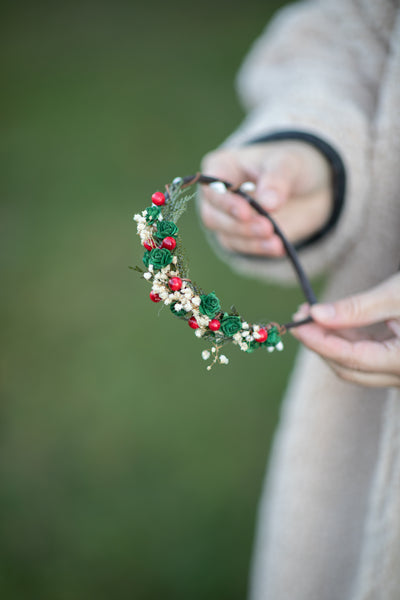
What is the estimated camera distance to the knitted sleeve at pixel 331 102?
1.41m

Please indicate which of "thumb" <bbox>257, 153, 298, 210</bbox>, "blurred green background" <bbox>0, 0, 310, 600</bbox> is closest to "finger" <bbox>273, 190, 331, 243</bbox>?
"thumb" <bbox>257, 153, 298, 210</bbox>

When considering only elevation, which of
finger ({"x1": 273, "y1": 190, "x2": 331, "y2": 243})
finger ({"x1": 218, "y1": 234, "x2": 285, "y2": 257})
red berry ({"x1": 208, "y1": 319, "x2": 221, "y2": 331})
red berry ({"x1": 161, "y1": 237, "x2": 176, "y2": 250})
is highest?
finger ({"x1": 273, "y1": 190, "x2": 331, "y2": 243})

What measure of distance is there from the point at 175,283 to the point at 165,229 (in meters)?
0.12

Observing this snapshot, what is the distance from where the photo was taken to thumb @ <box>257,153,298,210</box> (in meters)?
1.21

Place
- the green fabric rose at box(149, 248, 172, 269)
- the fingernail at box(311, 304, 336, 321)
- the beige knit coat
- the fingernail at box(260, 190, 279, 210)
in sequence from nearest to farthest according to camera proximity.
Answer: the green fabric rose at box(149, 248, 172, 269) < the fingernail at box(311, 304, 336, 321) < the fingernail at box(260, 190, 279, 210) < the beige knit coat

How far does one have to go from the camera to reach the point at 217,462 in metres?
2.81

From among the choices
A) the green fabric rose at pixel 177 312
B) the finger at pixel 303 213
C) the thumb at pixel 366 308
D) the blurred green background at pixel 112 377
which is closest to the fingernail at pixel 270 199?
the finger at pixel 303 213

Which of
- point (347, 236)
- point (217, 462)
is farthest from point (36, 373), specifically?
point (347, 236)

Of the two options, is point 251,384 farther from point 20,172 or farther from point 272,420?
point 20,172

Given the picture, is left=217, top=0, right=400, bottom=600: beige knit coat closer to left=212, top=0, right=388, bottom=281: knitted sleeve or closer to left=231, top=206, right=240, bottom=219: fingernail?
left=212, top=0, right=388, bottom=281: knitted sleeve

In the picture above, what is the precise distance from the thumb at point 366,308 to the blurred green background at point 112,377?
1.99m

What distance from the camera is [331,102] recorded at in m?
1.44

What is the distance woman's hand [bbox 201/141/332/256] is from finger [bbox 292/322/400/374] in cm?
41

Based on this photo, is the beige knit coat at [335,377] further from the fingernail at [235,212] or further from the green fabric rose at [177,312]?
the green fabric rose at [177,312]
